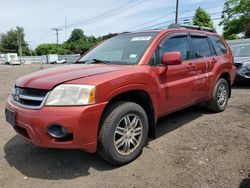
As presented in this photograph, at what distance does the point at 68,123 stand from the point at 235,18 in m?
43.7

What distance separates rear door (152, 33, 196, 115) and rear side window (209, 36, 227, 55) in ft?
3.95

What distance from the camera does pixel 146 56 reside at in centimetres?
384

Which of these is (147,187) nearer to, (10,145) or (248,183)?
(248,183)

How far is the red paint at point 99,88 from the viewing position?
2941 mm

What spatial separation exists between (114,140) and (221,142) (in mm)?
1845

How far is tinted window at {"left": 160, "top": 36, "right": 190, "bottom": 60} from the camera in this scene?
14.0ft

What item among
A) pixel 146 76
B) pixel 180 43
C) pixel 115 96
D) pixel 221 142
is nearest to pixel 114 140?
pixel 115 96

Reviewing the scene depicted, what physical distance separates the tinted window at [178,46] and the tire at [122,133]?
116 centimetres

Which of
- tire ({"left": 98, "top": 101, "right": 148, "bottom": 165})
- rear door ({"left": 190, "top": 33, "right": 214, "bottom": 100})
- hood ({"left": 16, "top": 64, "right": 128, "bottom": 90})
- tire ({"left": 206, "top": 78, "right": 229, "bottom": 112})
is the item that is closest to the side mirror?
hood ({"left": 16, "top": 64, "right": 128, "bottom": 90})

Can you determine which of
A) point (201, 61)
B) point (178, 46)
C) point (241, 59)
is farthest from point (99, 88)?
point (241, 59)

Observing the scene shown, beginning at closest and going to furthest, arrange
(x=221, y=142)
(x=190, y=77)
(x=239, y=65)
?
(x=221, y=142), (x=190, y=77), (x=239, y=65)

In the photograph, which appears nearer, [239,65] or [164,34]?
[164,34]

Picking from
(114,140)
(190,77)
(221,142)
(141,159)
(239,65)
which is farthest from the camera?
(239,65)

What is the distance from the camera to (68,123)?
289 cm
